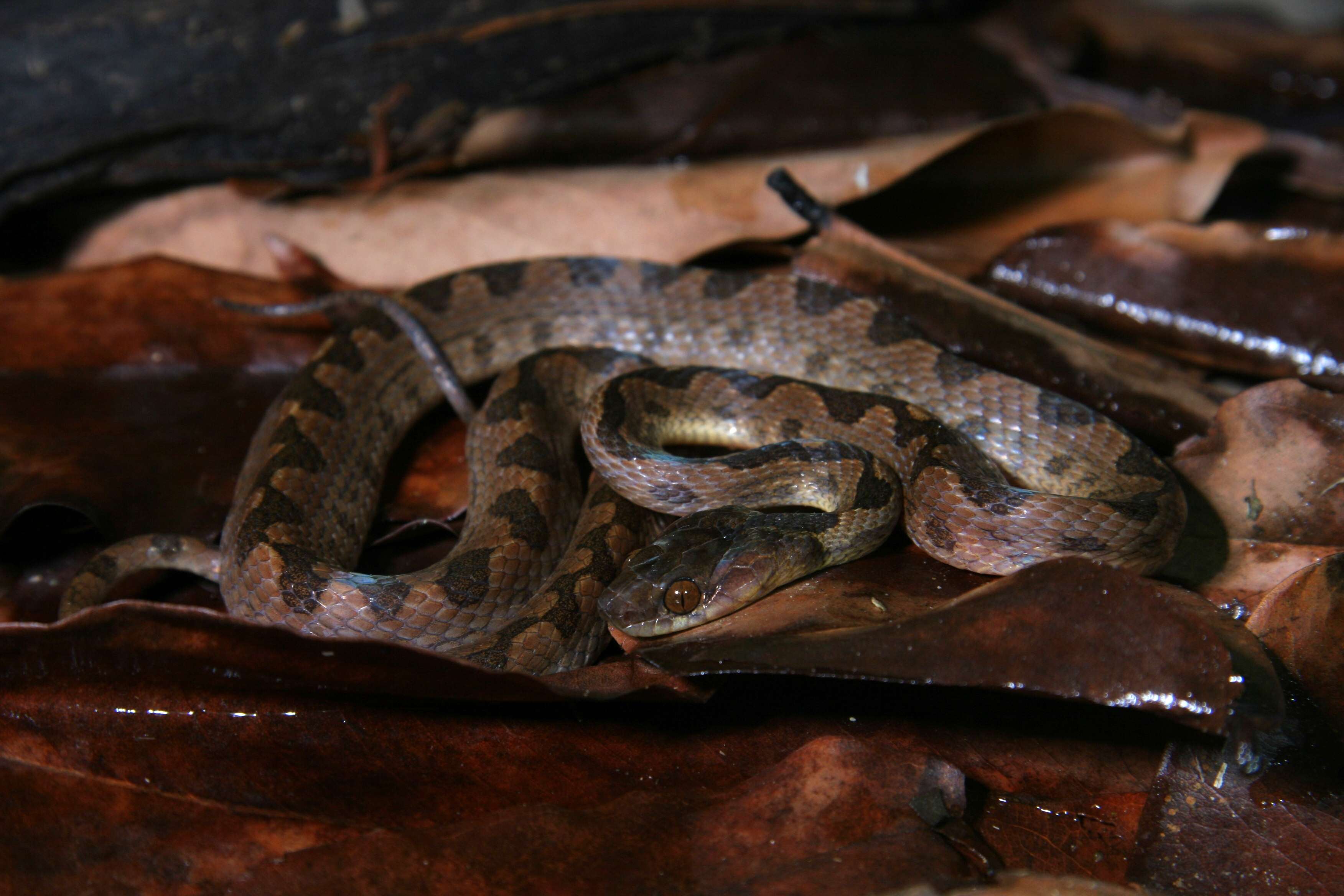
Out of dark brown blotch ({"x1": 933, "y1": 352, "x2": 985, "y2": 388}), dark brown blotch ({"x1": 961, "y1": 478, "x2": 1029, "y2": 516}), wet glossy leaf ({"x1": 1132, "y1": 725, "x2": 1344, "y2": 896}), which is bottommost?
wet glossy leaf ({"x1": 1132, "y1": 725, "x2": 1344, "y2": 896})

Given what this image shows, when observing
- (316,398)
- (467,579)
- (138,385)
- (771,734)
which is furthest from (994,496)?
(138,385)

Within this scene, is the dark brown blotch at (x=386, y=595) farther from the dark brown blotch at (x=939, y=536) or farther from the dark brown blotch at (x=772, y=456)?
the dark brown blotch at (x=939, y=536)

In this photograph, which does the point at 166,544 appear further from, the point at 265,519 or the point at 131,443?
the point at 131,443

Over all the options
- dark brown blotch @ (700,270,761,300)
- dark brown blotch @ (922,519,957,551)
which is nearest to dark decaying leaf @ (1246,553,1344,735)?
dark brown blotch @ (922,519,957,551)

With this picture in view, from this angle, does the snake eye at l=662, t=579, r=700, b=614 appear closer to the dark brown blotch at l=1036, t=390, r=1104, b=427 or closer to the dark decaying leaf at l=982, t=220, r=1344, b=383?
the dark brown blotch at l=1036, t=390, r=1104, b=427

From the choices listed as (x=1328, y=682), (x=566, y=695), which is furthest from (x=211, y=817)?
(x=1328, y=682)

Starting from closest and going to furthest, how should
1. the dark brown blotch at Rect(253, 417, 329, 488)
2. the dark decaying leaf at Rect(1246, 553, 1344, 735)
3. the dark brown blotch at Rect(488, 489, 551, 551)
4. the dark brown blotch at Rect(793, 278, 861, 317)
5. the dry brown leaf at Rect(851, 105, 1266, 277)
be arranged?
the dark decaying leaf at Rect(1246, 553, 1344, 735) < the dark brown blotch at Rect(488, 489, 551, 551) < the dark brown blotch at Rect(253, 417, 329, 488) < the dark brown blotch at Rect(793, 278, 861, 317) < the dry brown leaf at Rect(851, 105, 1266, 277)
